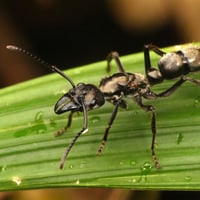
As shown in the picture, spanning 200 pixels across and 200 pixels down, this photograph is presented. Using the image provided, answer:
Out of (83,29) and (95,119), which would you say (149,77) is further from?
(83,29)

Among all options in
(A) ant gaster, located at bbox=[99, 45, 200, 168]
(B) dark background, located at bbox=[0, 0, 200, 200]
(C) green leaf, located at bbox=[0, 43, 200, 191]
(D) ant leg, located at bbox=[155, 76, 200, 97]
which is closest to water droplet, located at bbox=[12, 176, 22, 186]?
(C) green leaf, located at bbox=[0, 43, 200, 191]

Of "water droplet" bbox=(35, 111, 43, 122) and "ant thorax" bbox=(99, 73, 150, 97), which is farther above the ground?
"ant thorax" bbox=(99, 73, 150, 97)

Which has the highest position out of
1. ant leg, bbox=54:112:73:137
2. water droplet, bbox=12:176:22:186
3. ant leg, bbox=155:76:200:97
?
ant leg, bbox=155:76:200:97

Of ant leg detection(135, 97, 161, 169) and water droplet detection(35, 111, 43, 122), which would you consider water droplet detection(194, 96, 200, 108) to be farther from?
water droplet detection(35, 111, 43, 122)

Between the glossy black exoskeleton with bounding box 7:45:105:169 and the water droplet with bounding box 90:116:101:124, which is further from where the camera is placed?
the water droplet with bounding box 90:116:101:124

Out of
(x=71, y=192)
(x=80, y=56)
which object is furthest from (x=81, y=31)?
(x=71, y=192)

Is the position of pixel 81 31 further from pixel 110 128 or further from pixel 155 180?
pixel 155 180

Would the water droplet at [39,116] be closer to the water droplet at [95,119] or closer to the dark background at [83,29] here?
the water droplet at [95,119]
